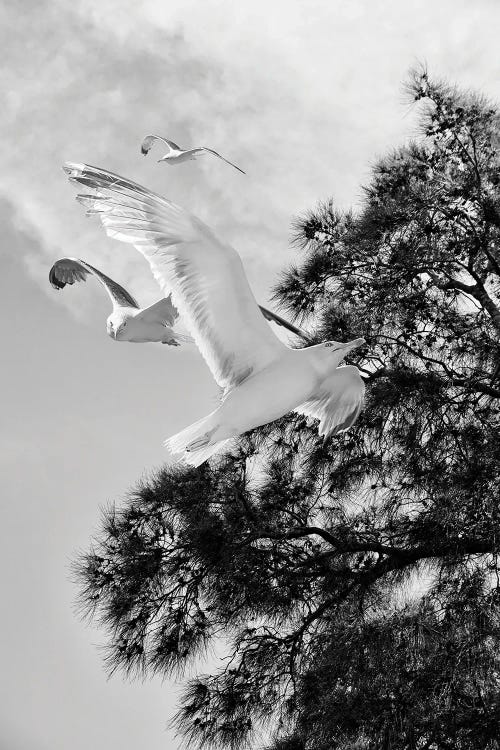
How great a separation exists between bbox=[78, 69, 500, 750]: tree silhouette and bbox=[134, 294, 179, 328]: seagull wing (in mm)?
666

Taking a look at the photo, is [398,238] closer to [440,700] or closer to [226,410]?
[226,410]

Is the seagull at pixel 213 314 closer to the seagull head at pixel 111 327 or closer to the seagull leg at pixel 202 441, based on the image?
the seagull leg at pixel 202 441

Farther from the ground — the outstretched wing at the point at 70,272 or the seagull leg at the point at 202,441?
the outstretched wing at the point at 70,272

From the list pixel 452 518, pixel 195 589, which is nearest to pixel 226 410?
pixel 452 518

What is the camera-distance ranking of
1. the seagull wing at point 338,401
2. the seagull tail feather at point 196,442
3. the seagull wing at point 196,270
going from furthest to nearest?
1. the seagull wing at point 338,401
2. the seagull tail feather at point 196,442
3. the seagull wing at point 196,270

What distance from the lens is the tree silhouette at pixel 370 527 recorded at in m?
2.54

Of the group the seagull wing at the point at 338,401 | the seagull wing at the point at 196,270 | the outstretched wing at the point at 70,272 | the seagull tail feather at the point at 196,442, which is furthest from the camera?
the outstretched wing at the point at 70,272

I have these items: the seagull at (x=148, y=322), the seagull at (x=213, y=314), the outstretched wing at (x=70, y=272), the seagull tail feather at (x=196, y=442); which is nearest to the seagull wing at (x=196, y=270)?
the seagull at (x=213, y=314)

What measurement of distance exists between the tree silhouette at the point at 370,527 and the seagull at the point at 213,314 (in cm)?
69

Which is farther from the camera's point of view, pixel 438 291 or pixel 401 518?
pixel 438 291

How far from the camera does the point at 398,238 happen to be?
3.13m

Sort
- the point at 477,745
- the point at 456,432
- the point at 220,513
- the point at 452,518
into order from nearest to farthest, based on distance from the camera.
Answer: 1. the point at 477,745
2. the point at 452,518
3. the point at 456,432
4. the point at 220,513

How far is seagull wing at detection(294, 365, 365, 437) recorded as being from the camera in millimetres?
2562

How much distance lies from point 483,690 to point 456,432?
0.71 metres
